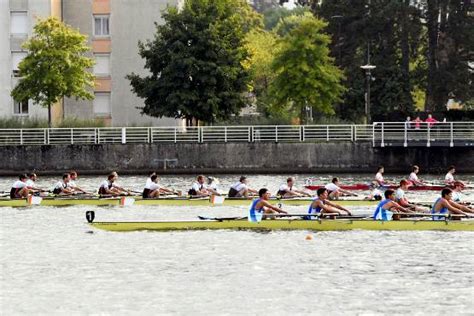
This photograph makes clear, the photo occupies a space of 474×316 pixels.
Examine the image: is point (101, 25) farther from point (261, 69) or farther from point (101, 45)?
point (261, 69)

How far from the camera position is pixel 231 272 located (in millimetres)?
36312

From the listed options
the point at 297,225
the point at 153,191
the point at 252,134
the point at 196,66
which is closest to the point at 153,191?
the point at 153,191

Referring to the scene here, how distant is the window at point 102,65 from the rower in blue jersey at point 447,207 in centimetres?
5312

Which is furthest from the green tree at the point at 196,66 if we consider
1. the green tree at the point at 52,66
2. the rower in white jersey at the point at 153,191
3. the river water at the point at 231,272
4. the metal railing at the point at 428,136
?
the river water at the point at 231,272

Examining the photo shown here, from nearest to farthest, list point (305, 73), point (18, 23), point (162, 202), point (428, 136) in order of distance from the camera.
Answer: point (162, 202) < point (428, 136) < point (305, 73) < point (18, 23)

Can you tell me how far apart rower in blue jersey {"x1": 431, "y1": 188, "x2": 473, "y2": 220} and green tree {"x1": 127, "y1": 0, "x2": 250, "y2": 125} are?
4089cm

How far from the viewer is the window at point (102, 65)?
303 ft

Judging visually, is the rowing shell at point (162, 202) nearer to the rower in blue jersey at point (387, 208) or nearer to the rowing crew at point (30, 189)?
the rowing crew at point (30, 189)

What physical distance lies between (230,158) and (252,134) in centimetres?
211

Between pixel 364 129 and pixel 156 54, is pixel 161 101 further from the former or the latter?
pixel 364 129

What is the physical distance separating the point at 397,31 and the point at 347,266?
199 feet

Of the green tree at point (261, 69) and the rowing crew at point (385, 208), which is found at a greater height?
the green tree at point (261, 69)

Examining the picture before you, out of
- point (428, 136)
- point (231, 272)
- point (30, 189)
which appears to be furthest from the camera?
point (428, 136)

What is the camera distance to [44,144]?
7794 centimetres
